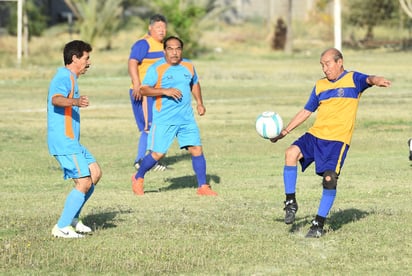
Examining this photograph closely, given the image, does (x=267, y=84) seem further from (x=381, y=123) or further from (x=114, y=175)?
(x=114, y=175)

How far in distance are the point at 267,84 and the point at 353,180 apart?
19.1 metres

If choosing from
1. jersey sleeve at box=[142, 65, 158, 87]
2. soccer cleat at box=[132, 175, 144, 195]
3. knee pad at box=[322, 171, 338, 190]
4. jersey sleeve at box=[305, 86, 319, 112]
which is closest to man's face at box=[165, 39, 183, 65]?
jersey sleeve at box=[142, 65, 158, 87]

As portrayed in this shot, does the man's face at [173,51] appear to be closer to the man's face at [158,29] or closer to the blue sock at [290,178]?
the man's face at [158,29]

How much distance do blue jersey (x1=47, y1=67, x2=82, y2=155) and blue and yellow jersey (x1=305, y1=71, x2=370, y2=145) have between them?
2.17 m

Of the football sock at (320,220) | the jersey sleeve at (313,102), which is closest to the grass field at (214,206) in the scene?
the football sock at (320,220)

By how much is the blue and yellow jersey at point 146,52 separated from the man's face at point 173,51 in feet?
7.20

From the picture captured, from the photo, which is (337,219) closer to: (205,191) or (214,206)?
(214,206)

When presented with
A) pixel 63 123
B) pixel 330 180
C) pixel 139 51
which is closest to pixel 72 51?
pixel 63 123

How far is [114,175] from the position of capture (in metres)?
14.4

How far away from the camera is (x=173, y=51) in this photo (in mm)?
12055

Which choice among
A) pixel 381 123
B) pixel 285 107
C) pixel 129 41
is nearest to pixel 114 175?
pixel 381 123

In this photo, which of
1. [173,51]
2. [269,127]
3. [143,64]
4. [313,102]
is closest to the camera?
[313,102]

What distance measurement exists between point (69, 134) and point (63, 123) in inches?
4.3

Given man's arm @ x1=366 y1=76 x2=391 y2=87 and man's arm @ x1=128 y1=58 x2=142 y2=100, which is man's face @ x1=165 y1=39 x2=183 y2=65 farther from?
man's arm @ x1=366 y1=76 x2=391 y2=87
